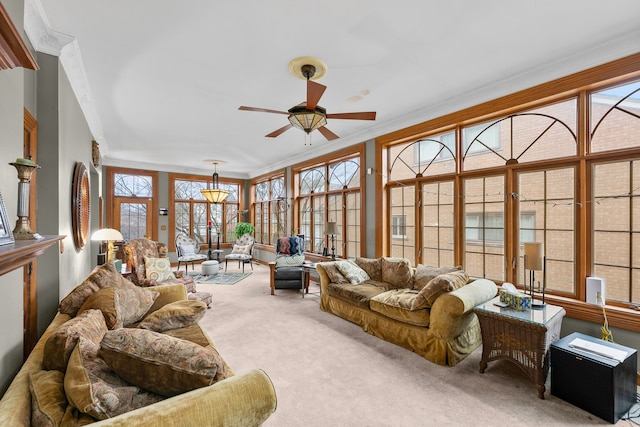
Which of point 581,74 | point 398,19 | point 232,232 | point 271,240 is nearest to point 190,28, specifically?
point 398,19

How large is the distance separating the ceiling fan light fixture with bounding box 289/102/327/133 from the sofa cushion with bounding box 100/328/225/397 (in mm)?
2152

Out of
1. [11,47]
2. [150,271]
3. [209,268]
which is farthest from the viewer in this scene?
[209,268]

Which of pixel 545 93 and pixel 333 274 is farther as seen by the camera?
pixel 333 274

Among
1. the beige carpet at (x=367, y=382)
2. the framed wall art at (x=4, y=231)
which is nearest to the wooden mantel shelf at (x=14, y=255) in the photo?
the framed wall art at (x=4, y=231)

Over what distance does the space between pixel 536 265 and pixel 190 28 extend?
3601mm

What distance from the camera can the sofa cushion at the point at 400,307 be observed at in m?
3.00

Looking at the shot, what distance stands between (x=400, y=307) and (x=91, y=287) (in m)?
2.90

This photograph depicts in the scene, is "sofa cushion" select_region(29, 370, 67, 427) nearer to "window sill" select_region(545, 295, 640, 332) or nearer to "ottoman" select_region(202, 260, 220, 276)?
"window sill" select_region(545, 295, 640, 332)

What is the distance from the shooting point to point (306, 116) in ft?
9.04

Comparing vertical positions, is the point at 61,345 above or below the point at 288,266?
above

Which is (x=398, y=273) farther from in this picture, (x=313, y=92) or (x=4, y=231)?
(x=4, y=231)

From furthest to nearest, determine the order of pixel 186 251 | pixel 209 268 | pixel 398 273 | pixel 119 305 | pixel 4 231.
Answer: pixel 186 251 → pixel 209 268 → pixel 398 273 → pixel 119 305 → pixel 4 231

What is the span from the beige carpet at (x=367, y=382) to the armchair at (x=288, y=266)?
145 cm

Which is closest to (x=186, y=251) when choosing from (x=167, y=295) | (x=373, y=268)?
(x=167, y=295)
